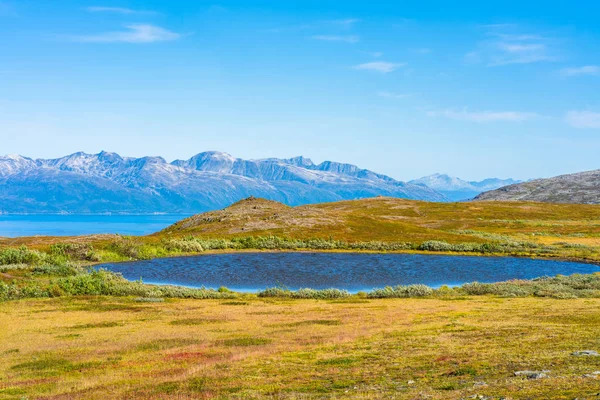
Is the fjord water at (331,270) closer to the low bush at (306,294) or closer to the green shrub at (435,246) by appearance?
the low bush at (306,294)

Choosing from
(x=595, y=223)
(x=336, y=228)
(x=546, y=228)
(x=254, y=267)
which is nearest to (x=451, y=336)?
(x=254, y=267)

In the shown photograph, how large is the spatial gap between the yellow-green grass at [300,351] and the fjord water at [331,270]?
24217 mm

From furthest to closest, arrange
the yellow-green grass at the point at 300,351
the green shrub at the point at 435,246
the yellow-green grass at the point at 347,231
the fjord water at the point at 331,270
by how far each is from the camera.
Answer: the green shrub at the point at 435,246
the yellow-green grass at the point at 347,231
the fjord water at the point at 331,270
the yellow-green grass at the point at 300,351

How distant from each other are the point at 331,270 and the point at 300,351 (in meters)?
58.5

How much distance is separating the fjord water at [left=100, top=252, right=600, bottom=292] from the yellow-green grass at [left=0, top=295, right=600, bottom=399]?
79.5 ft

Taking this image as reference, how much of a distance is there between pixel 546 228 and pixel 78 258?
13945cm

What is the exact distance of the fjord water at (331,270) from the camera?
3123 inches

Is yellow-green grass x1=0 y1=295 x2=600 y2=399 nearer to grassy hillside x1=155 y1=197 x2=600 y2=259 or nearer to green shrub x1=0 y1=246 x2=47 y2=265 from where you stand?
green shrub x1=0 y1=246 x2=47 y2=265

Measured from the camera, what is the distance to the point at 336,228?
5719 inches

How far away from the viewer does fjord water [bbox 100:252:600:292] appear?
7931cm

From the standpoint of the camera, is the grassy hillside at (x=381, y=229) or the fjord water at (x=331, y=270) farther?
the grassy hillside at (x=381, y=229)

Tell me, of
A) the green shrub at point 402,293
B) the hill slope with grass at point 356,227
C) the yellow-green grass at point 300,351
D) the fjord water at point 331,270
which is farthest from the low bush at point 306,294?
the hill slope with grass at point 356,227

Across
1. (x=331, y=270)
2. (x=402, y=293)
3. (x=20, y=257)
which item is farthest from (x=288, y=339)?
(x=20, y=257)

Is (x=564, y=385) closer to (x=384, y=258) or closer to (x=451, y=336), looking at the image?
(x=451, y=336)
